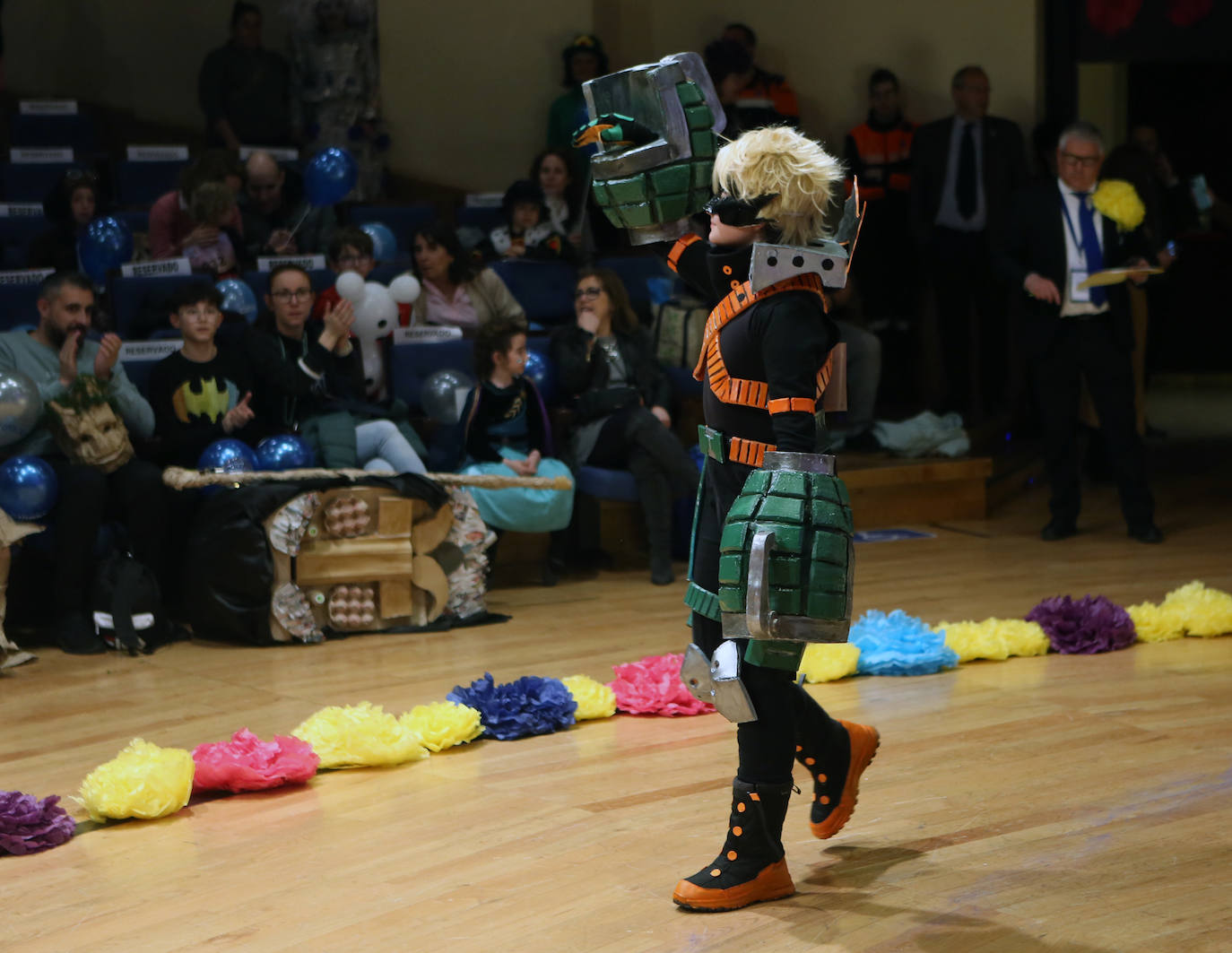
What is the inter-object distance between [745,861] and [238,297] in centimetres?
383

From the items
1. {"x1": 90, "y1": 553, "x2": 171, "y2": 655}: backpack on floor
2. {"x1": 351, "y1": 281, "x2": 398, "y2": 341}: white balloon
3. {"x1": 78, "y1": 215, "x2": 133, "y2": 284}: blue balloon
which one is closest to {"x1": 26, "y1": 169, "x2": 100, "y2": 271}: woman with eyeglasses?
{"x1": 78, "y1": 215, "x2": 133, "y2": 284}: blue balloon

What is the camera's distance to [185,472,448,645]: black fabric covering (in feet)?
16.8

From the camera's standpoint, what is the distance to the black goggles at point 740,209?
9.29ft

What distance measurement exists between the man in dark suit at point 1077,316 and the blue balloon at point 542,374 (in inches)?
79.7

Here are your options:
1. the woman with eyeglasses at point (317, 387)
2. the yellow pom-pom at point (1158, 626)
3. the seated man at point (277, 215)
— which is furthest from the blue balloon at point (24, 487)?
the yellow pom-pom at point (1158, 626)

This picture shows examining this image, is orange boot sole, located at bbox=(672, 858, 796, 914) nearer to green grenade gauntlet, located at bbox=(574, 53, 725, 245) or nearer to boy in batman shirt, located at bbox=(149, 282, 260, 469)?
green grenade gauntlet, located at bbox=(574, 53, 725, 245)

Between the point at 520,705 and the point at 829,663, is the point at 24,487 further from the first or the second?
the point at 829,663

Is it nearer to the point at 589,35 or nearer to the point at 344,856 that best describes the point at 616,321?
the point at 589,35

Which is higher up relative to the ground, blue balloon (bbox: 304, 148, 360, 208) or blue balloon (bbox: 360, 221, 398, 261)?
blue balloon (bbox: 304, 148, 360, 208)

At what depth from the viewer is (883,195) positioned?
8.53 m

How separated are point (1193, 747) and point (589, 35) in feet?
20.2

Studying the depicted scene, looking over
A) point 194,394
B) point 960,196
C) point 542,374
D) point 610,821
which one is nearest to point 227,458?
point 194,394

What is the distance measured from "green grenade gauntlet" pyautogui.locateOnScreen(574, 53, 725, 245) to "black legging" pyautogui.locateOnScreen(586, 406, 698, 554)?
10.5ft

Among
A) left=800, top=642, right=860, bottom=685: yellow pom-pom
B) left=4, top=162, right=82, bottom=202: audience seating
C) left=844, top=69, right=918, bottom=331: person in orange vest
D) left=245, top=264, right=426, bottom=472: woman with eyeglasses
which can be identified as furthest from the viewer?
left=844, top=69, right=918, bottom=331: person in orange vest
